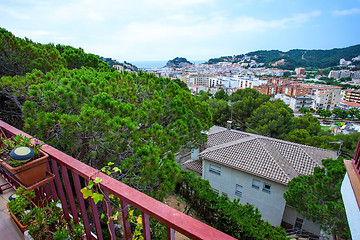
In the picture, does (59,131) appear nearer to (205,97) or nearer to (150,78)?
(150,78)

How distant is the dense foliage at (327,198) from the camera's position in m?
6.33

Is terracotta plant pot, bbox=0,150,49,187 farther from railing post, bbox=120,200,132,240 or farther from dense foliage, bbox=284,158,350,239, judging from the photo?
dense foliage, bbox=284,158,350,239

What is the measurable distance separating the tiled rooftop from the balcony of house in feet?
24.7

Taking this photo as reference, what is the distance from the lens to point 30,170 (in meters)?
1.67

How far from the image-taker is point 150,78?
24.3 ft

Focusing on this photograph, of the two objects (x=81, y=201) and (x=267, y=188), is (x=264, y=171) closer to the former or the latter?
(x=267, y=188)

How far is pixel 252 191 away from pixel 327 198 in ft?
14.2

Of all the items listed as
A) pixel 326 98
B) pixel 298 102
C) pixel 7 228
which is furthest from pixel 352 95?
pixel 7 228

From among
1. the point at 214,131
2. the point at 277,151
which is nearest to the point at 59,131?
the point at 277,151

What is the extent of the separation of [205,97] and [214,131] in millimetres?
18132

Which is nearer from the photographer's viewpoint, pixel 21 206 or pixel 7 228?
pixel 21 206

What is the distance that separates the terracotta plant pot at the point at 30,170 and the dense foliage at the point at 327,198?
24.8 ft

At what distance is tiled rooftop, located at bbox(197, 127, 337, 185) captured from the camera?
10.2 m

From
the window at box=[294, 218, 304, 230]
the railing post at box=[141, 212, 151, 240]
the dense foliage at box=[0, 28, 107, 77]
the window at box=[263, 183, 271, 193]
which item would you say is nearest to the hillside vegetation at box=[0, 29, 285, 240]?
the dense foliage at box=[0, 28, 107, 77]
